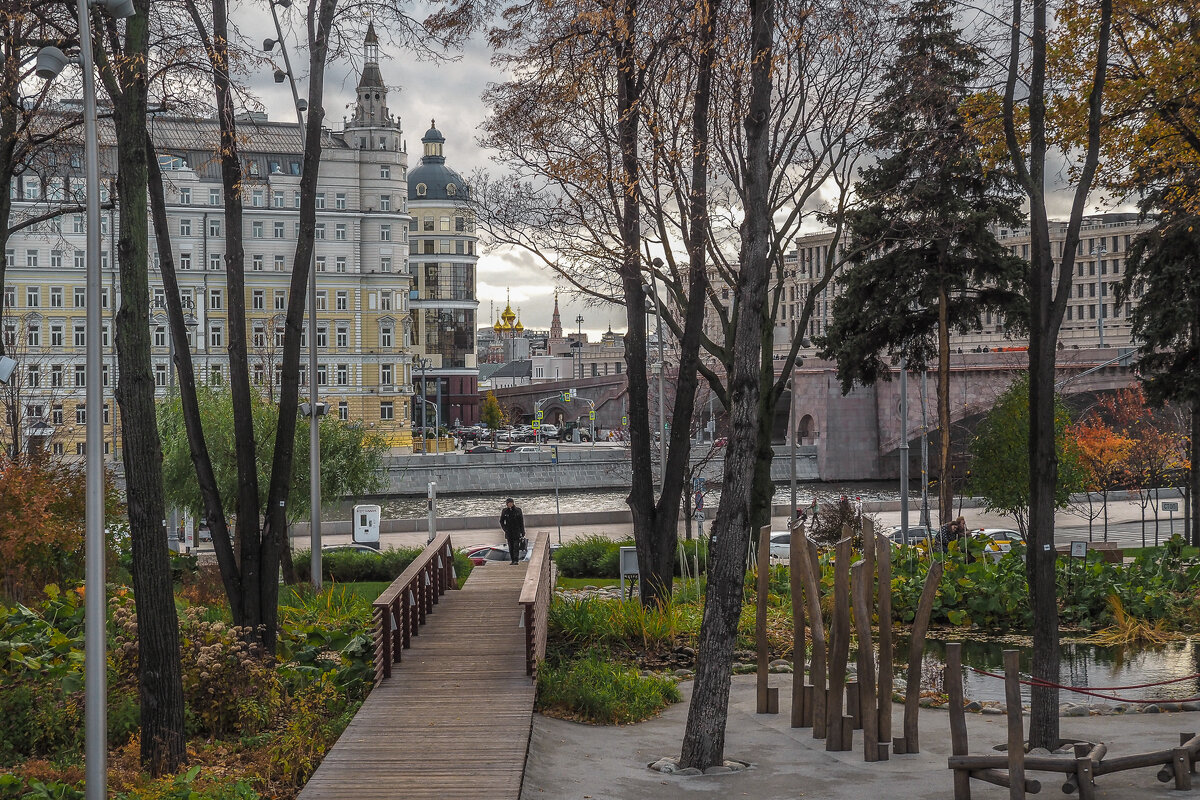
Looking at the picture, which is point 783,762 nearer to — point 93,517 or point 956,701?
point 956,701

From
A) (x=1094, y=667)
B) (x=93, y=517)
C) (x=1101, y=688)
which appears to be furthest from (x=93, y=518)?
(x=1094, y=667)

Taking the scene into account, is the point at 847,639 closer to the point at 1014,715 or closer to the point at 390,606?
the point at 1014,715

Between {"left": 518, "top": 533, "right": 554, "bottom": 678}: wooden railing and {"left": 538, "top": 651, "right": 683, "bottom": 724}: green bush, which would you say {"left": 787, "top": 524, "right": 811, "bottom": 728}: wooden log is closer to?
{"left": 538, "top": 651, "right": 683, "bottom": 724}: green bush

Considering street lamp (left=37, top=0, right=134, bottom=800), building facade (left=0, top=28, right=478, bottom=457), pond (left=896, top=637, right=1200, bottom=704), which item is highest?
building facade (left=0, top=28, right=478, bottom=457)

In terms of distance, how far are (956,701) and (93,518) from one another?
672 centimetres

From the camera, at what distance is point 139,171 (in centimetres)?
1010

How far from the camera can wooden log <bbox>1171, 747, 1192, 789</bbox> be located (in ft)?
30.7

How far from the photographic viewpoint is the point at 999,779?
9000mm

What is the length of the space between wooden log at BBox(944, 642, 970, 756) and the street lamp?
6316 millimetres

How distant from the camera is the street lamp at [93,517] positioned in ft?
27.0

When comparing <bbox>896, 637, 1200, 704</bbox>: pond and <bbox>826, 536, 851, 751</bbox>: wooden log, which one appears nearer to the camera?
<bbox>826, 536, 851, 751</bbox>: wooden log

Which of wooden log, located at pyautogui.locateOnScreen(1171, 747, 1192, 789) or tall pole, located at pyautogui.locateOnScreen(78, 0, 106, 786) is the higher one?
tall pole, located at pyautogui.locateOnScreen(78, 0, 106, 786)

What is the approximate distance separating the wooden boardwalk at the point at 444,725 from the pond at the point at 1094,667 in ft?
19.0

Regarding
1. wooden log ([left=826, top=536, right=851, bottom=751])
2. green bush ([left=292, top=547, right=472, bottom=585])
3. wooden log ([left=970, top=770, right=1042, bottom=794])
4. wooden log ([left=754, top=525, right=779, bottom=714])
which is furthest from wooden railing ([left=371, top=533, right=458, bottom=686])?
green bush ([left=292, top=547, right=472, bottom=585])
